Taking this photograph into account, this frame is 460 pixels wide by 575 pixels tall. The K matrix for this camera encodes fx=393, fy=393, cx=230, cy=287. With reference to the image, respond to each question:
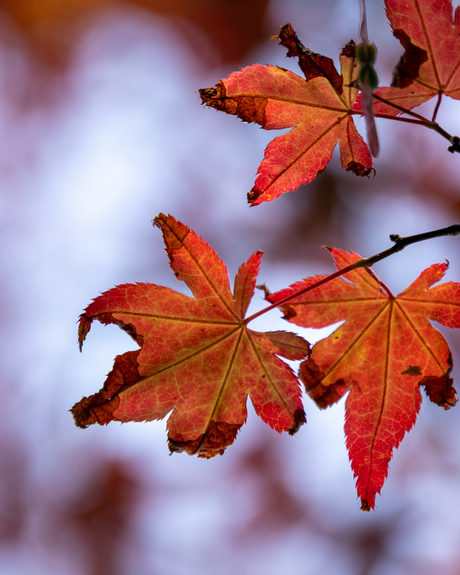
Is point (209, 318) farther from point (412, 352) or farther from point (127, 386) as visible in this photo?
point (412, 352)

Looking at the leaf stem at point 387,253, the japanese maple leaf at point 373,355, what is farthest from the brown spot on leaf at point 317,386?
the leaf stem at point 387,253

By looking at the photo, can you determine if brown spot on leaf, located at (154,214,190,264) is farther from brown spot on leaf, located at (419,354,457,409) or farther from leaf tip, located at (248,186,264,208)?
brown spot on leaf, located at (419,354,457,409)

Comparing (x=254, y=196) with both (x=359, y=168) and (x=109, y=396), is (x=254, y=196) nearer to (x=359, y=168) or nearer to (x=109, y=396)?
(x=359, y=168)

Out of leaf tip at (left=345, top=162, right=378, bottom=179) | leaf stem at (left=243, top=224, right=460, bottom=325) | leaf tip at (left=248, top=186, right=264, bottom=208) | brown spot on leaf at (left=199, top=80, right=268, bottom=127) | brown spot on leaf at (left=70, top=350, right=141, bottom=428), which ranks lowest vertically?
leaf stem at (left=243, top=224, right=460, bottom=325)

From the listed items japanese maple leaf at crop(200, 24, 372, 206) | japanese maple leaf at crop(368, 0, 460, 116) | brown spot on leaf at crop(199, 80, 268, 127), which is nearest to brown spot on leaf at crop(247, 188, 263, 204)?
japanese maple leaf at crop(200, 24, 372, 206)

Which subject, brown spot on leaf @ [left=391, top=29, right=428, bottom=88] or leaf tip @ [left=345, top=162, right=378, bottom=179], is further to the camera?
leaf tip @ [left=345, top=162, right=378, bottom=179]

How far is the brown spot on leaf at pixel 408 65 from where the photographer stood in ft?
2.09

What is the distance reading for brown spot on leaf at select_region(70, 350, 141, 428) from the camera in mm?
692

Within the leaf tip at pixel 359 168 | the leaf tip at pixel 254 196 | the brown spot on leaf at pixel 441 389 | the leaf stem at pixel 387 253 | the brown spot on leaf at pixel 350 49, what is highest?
the brown spot on leaf at pixel 350 49

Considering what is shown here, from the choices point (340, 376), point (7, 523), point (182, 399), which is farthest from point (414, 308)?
point (7, 523)

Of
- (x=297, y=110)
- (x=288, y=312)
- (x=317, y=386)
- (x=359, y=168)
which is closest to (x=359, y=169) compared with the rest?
(x=359, y=168)

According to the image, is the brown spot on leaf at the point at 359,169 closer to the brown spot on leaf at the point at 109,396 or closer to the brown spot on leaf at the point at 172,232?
the brown spot on leaf at the point at 172,232

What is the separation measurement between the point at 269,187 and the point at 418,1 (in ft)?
1.20

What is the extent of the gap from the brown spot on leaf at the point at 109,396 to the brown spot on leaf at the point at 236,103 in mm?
463
